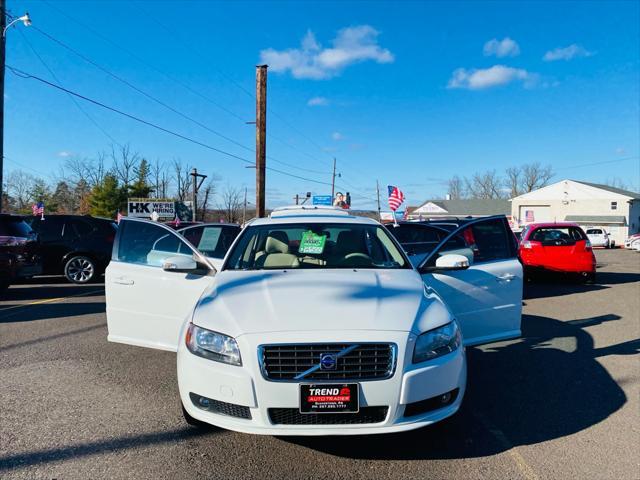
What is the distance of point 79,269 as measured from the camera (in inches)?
482

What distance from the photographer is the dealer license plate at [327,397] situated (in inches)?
111

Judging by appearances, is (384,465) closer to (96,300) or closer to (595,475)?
(595,475)

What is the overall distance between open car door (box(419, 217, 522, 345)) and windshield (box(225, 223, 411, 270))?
18.4 inches

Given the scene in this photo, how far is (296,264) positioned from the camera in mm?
4262

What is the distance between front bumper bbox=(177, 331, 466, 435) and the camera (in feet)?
9.27

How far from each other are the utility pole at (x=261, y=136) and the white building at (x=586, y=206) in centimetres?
3743

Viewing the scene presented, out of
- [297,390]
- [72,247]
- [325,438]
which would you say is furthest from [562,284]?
[72,247]

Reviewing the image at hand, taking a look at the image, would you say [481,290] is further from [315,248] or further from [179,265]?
[179,265]

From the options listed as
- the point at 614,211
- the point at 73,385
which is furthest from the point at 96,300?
the point at 614,211

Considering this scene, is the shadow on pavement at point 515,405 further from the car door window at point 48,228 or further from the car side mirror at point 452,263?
the car door window at point 48,228

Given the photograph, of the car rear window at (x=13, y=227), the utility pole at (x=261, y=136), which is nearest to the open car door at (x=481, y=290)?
the car rear window at (x=13, y=227)

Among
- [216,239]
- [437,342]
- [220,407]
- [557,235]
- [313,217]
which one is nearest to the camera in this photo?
[220,407]

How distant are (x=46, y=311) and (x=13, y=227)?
277 cm

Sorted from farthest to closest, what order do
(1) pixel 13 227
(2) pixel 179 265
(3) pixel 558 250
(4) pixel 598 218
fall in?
(4) pixel 598 218
(3) pixel 558 250
(1) pixel 13 227
(2) pixel 179 265
